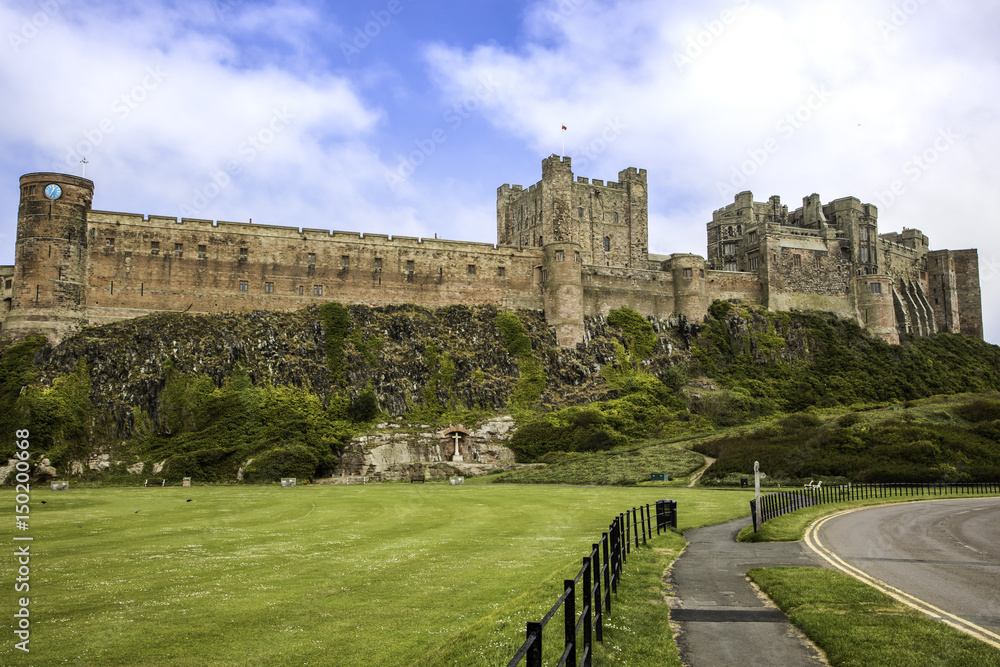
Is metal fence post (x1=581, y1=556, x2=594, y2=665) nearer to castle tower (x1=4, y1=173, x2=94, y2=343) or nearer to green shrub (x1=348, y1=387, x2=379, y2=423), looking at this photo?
green shrub (x1=348, y1=387, x2=379, y2=423)

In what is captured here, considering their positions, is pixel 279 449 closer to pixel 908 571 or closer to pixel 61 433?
pixel 61 433

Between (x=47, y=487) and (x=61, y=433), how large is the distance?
23.5 ft

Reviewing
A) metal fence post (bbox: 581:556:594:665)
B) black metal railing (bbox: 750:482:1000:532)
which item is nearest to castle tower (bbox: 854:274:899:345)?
black metal railing (bbox: 750:482:1000:532)

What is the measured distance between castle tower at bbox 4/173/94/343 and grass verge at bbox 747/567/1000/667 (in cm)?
5936

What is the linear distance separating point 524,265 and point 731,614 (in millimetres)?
63313

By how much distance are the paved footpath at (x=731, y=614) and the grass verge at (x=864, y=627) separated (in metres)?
0.33

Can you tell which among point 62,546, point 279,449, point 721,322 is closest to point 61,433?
point 279,449

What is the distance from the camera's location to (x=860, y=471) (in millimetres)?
45000

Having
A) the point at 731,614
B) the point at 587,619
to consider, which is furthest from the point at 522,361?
the point at 587,619

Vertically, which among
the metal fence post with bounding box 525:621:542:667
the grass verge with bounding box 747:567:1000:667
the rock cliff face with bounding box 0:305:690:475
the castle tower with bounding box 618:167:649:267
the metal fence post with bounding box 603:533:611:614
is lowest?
the grass verge with bounding box 747:567:1000:667

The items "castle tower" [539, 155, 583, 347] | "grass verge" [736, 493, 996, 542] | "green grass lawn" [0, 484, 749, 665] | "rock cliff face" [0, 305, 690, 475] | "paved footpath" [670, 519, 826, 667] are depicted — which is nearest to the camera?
"paved footpath" [670, 519, 826, 667]

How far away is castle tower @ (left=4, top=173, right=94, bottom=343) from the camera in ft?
196

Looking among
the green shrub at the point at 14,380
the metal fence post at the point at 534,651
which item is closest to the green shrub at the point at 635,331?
the green shrub at the point at 14,380

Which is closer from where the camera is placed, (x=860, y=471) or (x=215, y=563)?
(x=215, y=563)
